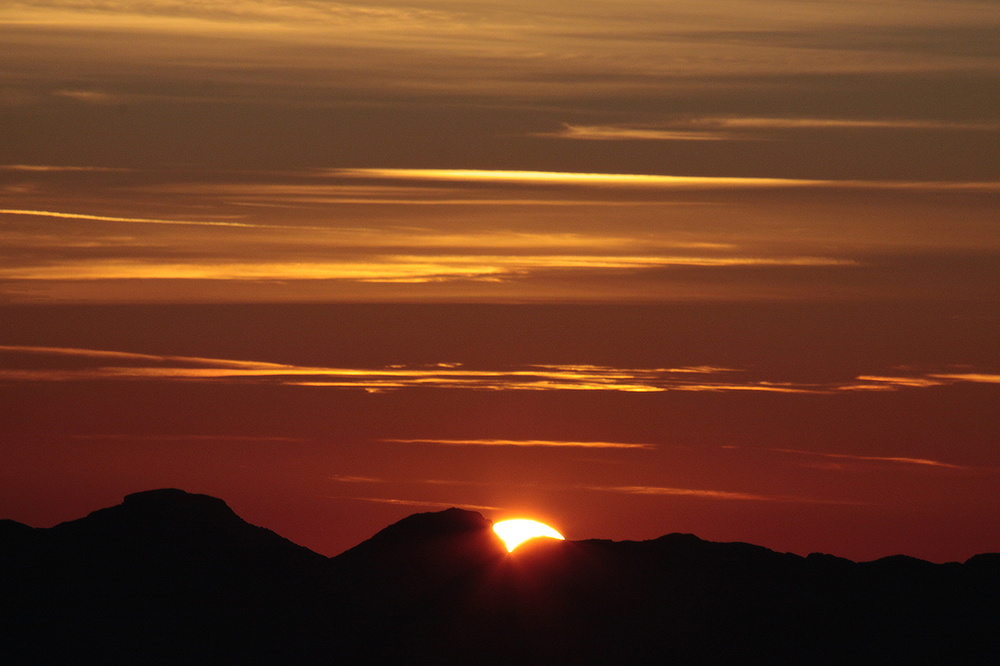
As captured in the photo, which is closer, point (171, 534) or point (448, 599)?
point (448, 599)

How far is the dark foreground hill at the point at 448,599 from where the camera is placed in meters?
169

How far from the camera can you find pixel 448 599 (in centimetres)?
17438

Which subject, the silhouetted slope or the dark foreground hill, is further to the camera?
the silhouetted slope

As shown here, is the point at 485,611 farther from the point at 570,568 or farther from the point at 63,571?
the point at 63,571

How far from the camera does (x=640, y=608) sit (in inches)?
6944

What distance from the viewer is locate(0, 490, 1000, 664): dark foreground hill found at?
553ft

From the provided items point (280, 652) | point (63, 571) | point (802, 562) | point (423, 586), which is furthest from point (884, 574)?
point (63, 571)

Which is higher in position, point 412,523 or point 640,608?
point 412,523

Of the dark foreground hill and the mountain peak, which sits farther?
the mountain peak

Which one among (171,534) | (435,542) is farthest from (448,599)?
(171,534)

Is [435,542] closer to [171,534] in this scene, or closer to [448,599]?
[448,599]

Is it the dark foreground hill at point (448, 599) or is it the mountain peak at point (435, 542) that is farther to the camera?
the mountain peak at point (435, 542)

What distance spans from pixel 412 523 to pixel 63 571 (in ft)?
127

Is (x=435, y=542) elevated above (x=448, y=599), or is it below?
above
